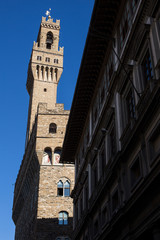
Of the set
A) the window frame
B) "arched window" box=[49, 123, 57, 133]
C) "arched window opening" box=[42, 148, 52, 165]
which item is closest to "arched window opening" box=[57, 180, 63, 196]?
the window frame

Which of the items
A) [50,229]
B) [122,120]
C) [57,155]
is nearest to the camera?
[122,120]

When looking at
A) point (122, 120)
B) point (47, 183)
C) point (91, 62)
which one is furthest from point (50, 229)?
point (122, 120)

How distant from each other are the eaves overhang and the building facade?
0.15 feet

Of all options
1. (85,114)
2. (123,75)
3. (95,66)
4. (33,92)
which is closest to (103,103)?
(95,66)

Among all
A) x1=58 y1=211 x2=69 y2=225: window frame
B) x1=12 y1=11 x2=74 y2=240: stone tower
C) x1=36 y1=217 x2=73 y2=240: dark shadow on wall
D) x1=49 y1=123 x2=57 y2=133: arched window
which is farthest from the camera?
x1=49 y1=123 x2=57 y2=133: arched window

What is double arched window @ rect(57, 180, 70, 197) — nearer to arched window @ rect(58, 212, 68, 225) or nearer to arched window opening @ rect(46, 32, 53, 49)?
arched window @ rect(58, 212, 68, 225)

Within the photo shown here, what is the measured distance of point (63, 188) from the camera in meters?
35.3

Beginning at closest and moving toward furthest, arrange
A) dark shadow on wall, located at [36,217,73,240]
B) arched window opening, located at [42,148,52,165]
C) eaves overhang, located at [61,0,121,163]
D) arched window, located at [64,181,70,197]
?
eaves overhang, located at [61,0,121,163] < dark shadow on wall, located at [36,217,73,240] < arched window, located at [64,181,70,197] < arched window opening, located at [42,148,52,165]

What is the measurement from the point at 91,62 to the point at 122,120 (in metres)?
5.27

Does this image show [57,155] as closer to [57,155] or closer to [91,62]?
[57,155]

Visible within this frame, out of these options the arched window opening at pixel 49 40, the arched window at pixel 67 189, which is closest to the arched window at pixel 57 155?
the arched window at pixel 67 189

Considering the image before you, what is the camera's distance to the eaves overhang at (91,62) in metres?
15.9

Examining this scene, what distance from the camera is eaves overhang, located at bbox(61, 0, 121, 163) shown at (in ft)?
52.1

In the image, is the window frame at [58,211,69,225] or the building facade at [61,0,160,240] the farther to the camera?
the window frame at [58,211,69,225]
